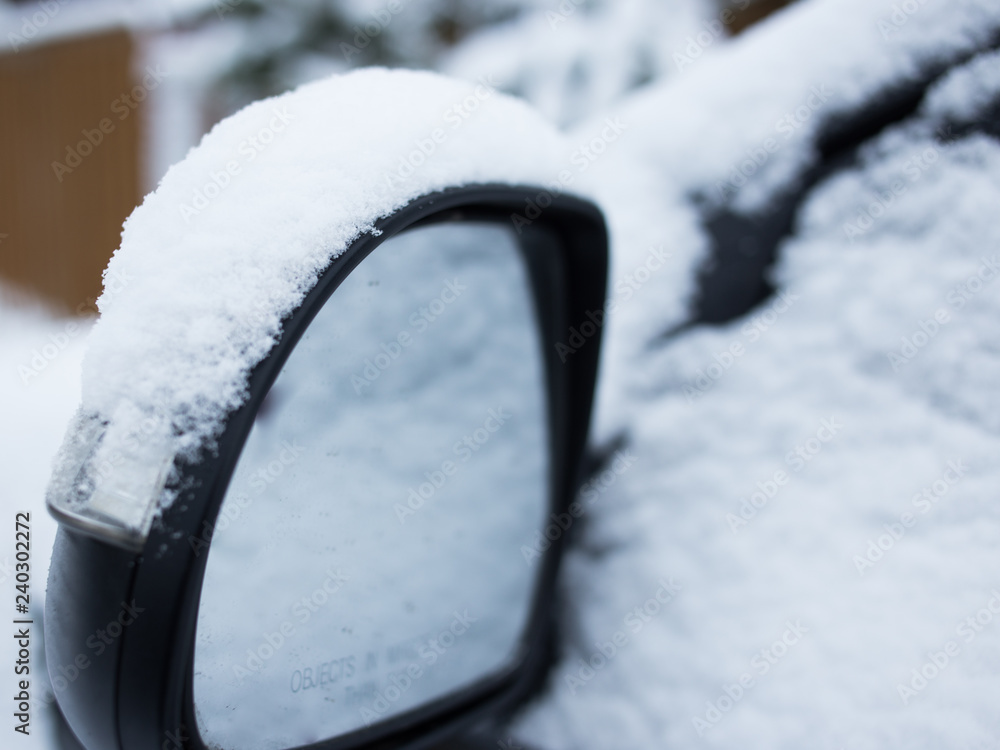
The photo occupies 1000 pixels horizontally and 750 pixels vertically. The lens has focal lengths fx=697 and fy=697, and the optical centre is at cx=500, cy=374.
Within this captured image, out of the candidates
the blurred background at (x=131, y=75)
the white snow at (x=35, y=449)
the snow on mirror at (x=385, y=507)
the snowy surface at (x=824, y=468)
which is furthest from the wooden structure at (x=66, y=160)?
the snowy surface at (x=824, y=468)

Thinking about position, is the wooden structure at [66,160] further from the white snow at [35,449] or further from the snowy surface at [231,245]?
the snowy surface at [231,245]

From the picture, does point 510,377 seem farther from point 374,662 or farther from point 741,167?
point 741,167

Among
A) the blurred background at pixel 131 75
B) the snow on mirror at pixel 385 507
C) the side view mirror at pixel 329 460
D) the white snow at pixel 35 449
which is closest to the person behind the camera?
the side view mirror at pixel 329 460

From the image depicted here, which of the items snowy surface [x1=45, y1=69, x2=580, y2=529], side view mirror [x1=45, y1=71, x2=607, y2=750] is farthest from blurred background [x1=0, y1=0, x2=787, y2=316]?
snowy surface [x1=45, y1=69, x2=580, y2=529]

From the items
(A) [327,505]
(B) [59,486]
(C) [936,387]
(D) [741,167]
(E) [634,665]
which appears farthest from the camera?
(D) [741,167]

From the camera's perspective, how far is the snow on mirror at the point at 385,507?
0.98 meters

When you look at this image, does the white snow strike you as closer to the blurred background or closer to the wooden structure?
the blurred background

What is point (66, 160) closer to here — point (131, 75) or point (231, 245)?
point (131, 75)

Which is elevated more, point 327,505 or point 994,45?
point 994,45

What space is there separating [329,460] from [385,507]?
0.14 meters

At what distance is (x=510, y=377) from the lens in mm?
1427

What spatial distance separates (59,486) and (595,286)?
100cm

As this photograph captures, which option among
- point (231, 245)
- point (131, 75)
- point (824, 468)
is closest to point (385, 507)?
point (231, 245)

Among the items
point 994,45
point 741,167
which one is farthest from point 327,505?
point 994,45
